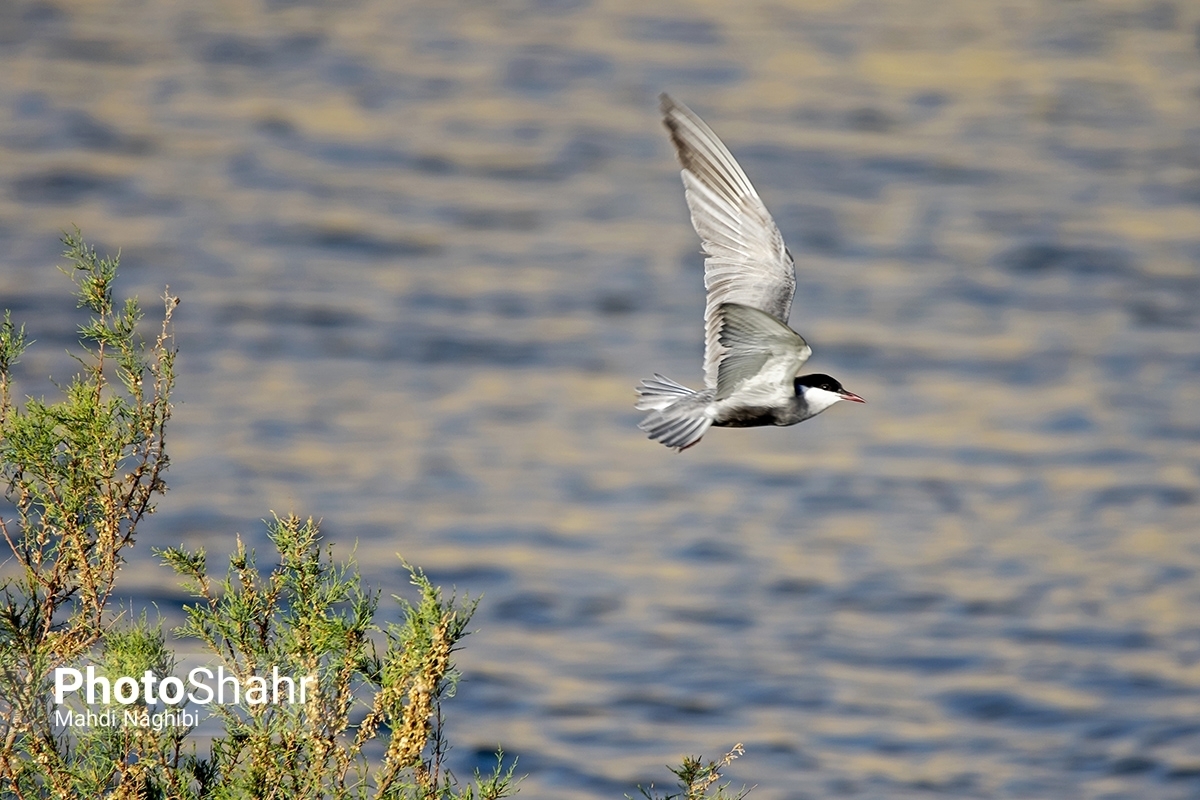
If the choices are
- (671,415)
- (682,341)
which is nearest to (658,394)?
(671,415)

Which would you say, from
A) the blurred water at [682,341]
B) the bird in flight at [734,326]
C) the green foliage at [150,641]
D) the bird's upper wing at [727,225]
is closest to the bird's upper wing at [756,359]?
the bird in flight at [734,326]

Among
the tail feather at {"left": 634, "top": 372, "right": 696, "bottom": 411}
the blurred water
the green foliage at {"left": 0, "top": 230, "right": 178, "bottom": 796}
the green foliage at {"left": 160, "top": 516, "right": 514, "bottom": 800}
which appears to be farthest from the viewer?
the blurred water

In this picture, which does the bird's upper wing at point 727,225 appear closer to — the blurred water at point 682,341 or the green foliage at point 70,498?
the green foliage at point 70,498

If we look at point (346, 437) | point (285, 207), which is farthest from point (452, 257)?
point (346, 437)

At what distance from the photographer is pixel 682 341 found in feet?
63.5

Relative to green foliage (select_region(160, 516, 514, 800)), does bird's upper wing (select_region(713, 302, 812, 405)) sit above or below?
above

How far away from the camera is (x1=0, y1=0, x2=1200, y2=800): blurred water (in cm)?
1481

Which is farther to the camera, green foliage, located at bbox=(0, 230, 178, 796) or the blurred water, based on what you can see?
the blurred water

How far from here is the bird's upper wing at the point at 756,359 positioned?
4.84m

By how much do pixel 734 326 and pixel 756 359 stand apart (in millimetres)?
141

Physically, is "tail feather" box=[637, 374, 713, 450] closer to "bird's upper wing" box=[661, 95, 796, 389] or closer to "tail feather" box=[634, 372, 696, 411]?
"tail feather" box=[634, 372, 696, 411]

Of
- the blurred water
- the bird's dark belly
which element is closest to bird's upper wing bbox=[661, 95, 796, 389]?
the bird's dark belly

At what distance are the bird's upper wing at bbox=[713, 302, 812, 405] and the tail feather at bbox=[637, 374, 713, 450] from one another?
12cm

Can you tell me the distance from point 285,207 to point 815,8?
7.60m
